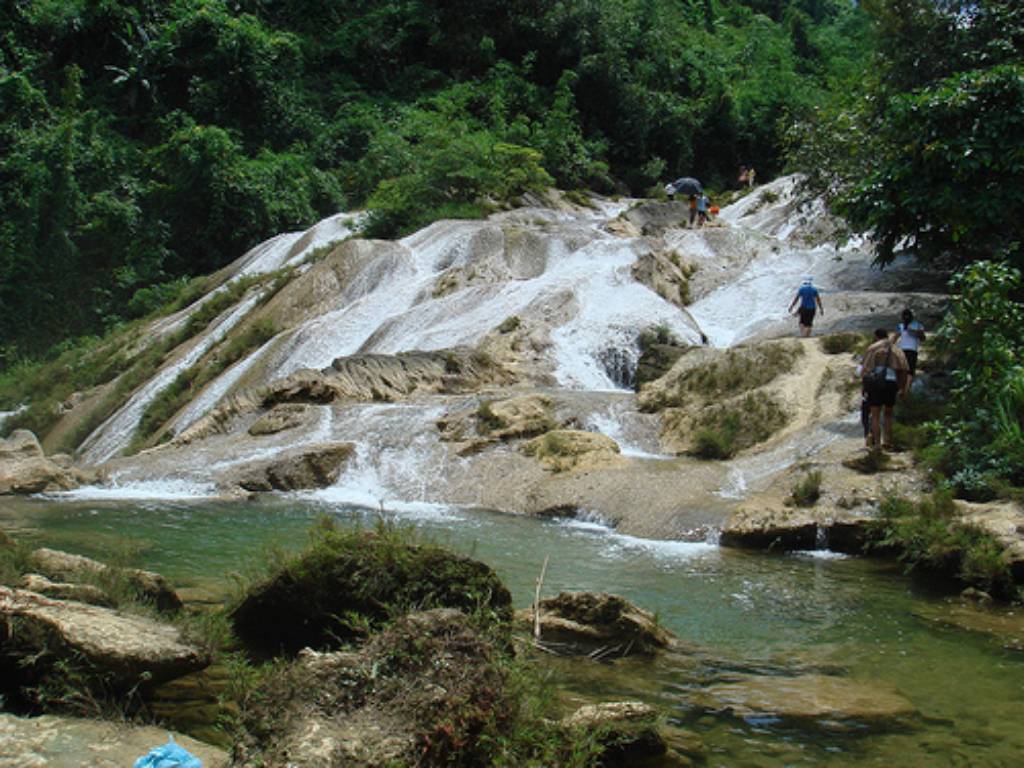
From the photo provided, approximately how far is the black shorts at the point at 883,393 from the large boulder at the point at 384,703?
914 centimetres

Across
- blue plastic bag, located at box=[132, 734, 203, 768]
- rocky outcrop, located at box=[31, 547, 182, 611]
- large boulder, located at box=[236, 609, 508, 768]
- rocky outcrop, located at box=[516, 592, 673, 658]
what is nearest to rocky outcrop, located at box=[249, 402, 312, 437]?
rocky outcrop, located at box=[31, 547, 182, 611]

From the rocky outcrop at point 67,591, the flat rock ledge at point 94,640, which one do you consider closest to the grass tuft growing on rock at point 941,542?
the flat rock ledge at point 94,640

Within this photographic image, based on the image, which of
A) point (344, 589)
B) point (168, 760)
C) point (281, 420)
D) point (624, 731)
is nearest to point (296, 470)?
point (281, 420)

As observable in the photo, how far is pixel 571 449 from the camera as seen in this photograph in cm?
1493

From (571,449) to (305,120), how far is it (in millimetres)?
33304

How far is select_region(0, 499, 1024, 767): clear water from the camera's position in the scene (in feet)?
18.9

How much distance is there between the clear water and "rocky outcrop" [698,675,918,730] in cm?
12

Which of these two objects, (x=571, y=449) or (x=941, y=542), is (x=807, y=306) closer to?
(x=571, y=449)

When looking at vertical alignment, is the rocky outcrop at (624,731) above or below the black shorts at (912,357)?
below

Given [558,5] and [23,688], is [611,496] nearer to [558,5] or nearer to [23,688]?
[23,688]

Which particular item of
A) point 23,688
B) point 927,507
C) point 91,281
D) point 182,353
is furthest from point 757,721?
point 91,281

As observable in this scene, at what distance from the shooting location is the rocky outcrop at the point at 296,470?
15.3 m

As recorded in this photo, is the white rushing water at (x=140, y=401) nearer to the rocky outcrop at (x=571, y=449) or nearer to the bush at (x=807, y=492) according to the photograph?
the rocky outcrop at (x=571, y=449)

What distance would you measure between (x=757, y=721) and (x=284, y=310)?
2135 centimetres
